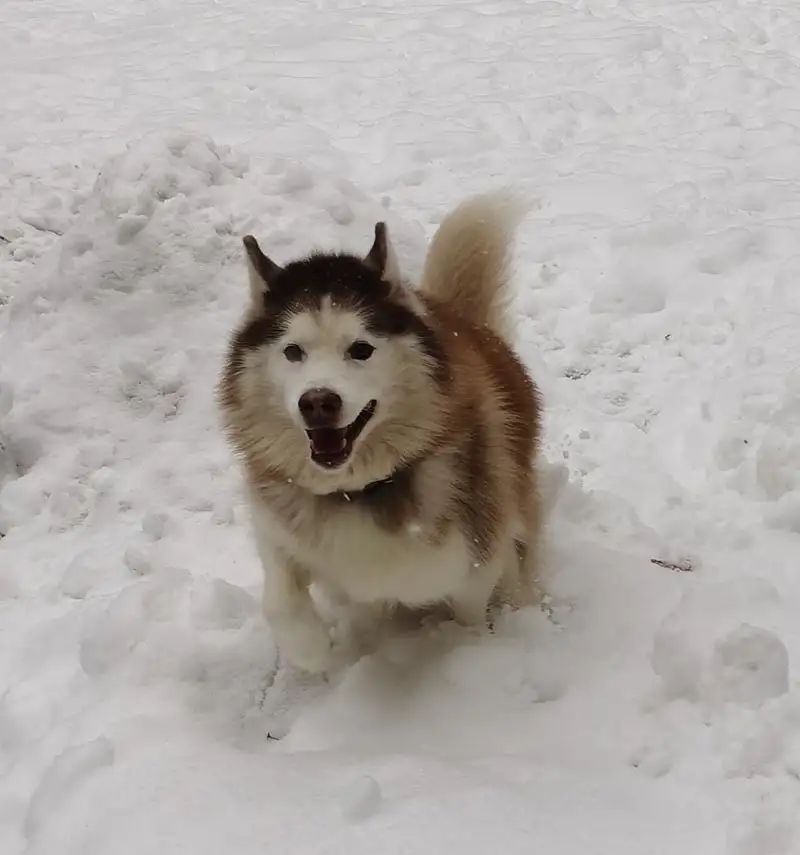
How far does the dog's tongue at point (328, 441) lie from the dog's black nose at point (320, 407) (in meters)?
0.06

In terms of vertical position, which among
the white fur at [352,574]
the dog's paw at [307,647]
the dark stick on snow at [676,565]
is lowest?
the dark stick on snow at [676,565]

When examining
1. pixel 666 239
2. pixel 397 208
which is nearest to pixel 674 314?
pixel 666 239

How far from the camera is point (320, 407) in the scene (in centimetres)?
216

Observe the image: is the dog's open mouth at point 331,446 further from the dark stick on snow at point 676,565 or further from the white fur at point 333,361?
the dark stick on snow at point 676,565

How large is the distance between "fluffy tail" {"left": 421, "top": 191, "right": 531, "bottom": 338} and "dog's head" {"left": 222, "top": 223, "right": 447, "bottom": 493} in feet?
2.49

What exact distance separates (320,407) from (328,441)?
137 millimetres

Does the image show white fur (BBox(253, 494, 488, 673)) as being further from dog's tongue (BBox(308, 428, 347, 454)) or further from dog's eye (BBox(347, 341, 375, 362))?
dog's eye (BBox(347, 341, 375, 362))

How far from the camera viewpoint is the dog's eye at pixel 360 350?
2.35m

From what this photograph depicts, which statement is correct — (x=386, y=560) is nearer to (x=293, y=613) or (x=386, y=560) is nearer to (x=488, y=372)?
(x=293, y=613)

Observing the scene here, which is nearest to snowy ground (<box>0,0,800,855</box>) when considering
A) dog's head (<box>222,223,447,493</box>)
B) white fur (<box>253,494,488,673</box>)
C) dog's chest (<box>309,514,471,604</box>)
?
white fur (<box>253,494,488,673</box>)

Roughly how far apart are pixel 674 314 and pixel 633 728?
2.37 meters

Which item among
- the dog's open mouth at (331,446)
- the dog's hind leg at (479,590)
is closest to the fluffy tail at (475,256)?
the dog's hind leg at (479,590)

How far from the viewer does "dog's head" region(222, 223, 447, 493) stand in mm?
2328

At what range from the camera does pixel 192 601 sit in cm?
302
